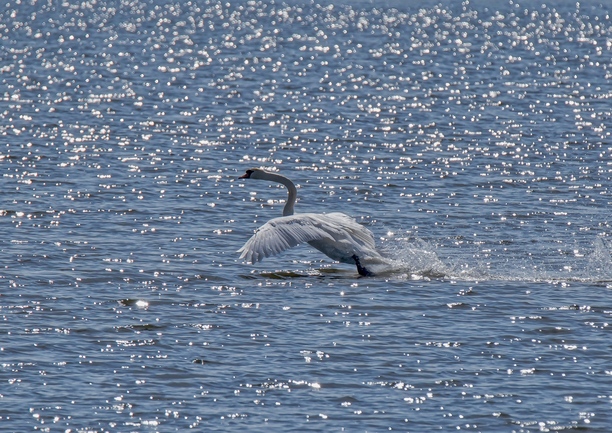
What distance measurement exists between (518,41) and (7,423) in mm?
56469

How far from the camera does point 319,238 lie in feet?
51.4

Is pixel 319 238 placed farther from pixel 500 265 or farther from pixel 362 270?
pixel 500 265

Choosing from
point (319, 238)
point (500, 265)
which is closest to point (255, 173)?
point (319, 238)

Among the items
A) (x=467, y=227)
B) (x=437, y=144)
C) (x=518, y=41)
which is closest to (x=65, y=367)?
(x=467, y=227)

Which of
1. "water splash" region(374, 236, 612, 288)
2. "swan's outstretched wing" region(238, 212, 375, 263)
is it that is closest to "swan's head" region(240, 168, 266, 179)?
"swan's outstretched wing" region(238, 212, 375, 263)

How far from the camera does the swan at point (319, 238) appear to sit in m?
14.7

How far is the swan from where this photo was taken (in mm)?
14695

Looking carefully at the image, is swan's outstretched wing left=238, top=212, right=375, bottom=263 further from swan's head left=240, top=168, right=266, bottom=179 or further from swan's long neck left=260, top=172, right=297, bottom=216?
swan's head left=240, top=168, right=266, bottom=179

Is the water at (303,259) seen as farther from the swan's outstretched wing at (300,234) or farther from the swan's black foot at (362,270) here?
A: the swan's outstretched wing at (300,234)

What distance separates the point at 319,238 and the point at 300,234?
44 centimetres

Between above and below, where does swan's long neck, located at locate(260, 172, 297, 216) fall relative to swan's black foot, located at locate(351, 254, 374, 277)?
above

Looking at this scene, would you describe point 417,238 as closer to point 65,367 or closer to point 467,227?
point 467,227

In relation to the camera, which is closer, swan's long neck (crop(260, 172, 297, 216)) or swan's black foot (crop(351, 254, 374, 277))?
swan's black foot (crop(351, 254, 374, 277))

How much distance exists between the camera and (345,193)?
21.5 metres
